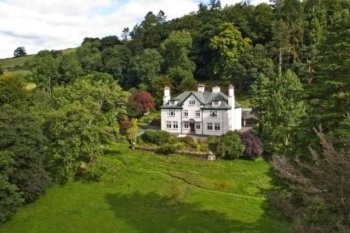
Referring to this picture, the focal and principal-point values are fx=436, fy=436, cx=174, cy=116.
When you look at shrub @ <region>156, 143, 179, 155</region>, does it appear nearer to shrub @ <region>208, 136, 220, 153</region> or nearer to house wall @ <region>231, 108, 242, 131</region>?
shrub @ <region>208, 136, 220, 153</region>

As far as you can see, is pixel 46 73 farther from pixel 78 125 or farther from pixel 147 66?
pixel 78 125

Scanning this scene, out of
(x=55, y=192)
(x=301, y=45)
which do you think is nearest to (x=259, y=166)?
(x=55, y=192)

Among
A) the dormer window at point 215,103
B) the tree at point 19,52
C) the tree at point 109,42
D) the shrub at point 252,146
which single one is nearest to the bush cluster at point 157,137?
the dormer window at point 215,103

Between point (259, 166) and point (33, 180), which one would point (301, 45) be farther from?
point (33, 180)

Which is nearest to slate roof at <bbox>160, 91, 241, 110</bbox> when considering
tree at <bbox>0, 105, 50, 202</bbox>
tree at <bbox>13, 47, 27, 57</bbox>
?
tree at <bbox>0, 105, 50, 202</bbox>

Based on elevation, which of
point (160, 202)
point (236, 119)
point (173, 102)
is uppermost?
point (173, 102)

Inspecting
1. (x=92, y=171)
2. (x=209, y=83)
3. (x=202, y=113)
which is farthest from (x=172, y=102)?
(x=209, y=83)

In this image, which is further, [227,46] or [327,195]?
[227,46]
